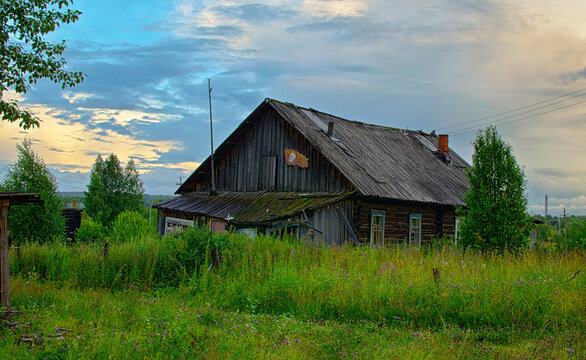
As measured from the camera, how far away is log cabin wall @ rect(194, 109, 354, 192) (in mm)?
19938

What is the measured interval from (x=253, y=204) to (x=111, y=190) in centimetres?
4417

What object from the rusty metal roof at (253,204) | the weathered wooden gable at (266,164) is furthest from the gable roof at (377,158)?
Result: the rusty metal roof at (253,204)

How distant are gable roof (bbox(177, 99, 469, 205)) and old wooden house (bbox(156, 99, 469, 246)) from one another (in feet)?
0.24

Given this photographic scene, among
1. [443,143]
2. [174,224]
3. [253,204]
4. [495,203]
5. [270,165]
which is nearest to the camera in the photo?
[495,203]

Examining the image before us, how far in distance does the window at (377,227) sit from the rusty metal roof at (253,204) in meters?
2.32

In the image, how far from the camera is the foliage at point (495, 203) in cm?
1578

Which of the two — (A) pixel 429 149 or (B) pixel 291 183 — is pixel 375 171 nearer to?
(B) pixel 291 183

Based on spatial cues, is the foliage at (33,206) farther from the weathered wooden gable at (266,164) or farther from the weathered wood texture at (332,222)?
the weathered wood texture at (332,222)

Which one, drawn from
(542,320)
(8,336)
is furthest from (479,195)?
(8,336)

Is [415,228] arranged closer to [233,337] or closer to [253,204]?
[253,204]

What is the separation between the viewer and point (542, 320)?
795cm

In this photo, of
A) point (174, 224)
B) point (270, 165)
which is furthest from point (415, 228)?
point (174, 224)

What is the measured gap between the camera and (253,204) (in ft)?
66.6

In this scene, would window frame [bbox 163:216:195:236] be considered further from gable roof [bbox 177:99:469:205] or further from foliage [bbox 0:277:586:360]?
foliage [bbox 0:277:586:360]
